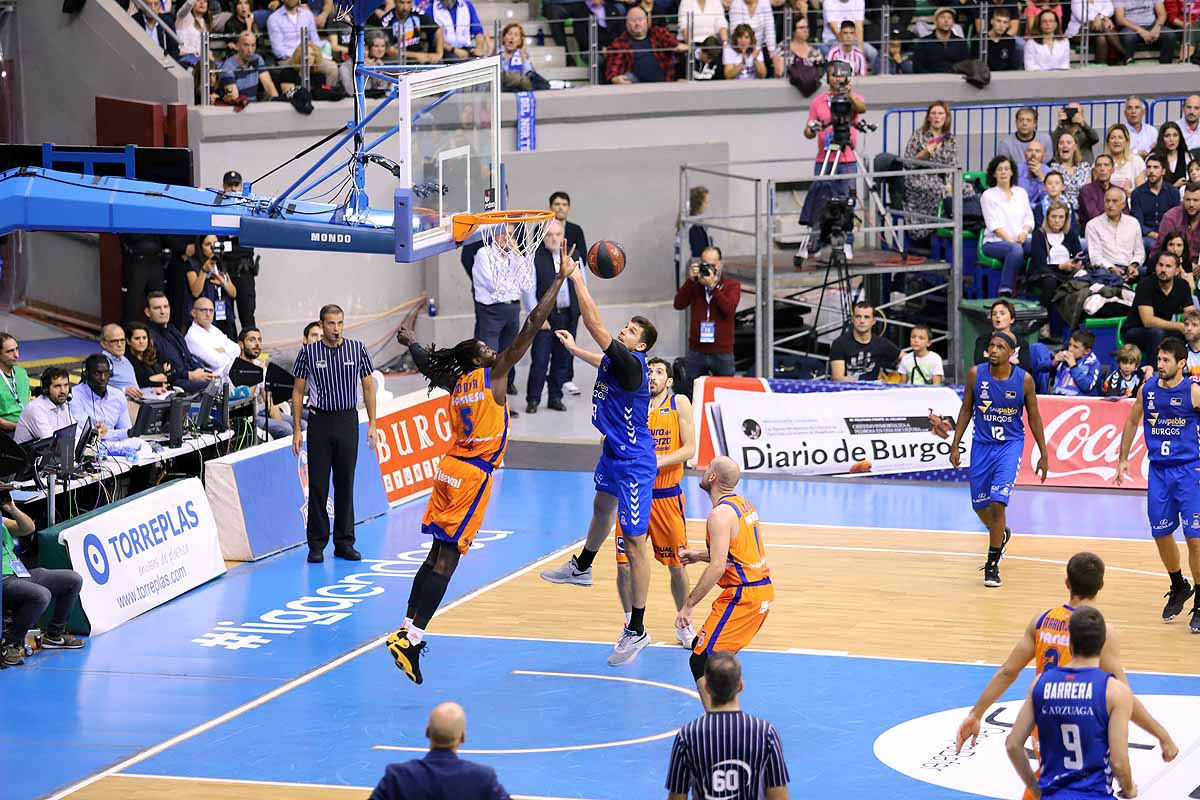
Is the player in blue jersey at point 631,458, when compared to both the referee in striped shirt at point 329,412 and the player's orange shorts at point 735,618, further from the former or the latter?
the referee in striped shirt at point 329,412

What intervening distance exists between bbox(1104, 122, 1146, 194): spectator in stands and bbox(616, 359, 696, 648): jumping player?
1085 cm

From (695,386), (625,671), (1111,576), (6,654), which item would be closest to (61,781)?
(6,654)

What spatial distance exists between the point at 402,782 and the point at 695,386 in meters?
11.8

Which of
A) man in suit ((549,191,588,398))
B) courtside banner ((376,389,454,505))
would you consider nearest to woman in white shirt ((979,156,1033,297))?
man in suit ((549,191,588,398))

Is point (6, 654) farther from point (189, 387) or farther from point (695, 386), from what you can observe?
point (695, 386)

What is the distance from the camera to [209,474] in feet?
47.6

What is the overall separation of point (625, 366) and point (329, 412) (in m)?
4.24

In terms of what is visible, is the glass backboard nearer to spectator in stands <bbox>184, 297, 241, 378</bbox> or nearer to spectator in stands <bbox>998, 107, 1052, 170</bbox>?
spectator in stands <bbox>184, 297, 241, 378</bbox>

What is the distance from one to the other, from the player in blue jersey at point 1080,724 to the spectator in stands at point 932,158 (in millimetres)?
14022

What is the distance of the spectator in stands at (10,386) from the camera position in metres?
14.1

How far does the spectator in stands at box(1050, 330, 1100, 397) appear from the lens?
56.2 feet

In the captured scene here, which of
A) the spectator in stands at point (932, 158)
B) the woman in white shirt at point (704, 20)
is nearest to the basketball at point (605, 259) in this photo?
the spectator in stands at point (932, 158)

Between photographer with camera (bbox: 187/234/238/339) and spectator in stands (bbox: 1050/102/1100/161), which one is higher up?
spectator in stands (bbox: 1050/102/1100/161)

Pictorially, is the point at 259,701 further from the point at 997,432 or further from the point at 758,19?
→ the point at 758,19
